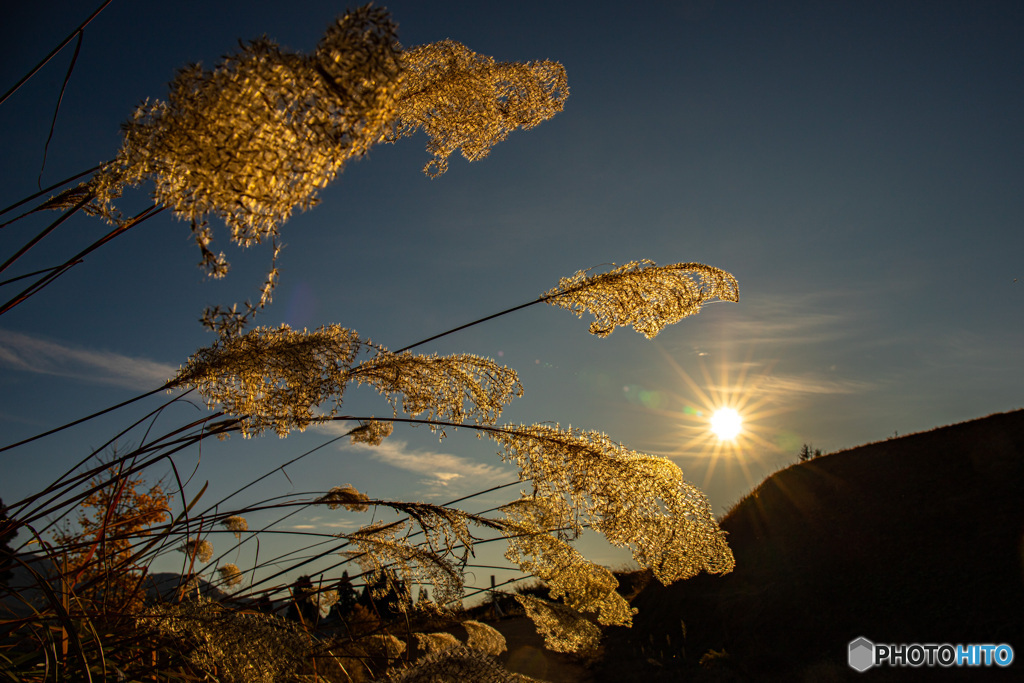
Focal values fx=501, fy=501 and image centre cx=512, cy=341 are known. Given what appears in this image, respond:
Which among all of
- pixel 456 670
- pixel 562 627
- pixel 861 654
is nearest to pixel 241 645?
pixel 456 670

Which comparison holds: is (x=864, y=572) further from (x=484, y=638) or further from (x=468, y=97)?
(x=468, y=97)

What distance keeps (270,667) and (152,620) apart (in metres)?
0.90

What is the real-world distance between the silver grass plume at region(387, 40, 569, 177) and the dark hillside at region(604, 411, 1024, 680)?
6.39 m

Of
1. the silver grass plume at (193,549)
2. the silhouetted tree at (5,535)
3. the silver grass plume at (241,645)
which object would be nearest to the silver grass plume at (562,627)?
the silver grass plume at (193,549)

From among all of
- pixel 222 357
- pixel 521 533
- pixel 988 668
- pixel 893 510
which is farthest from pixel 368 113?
pixel 893 510

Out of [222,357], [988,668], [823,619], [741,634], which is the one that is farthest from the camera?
[741,634]

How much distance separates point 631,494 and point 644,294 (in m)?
0.69

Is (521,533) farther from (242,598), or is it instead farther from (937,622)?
(937,622)

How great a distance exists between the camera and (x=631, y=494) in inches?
67.7

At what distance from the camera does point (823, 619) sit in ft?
21.3

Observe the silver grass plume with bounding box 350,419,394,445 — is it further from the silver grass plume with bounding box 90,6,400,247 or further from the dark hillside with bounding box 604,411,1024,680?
the dark hillside with bounding box 604,411,1024,680

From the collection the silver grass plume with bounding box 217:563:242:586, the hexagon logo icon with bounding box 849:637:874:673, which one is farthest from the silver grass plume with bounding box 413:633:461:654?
the hexagon logo icon with bounding box 849:637:874:673

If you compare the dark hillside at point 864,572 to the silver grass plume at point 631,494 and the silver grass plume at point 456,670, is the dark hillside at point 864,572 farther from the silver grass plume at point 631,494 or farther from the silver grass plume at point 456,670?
the silver grass plume at point 456,670

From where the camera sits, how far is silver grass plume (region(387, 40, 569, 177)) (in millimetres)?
1928
